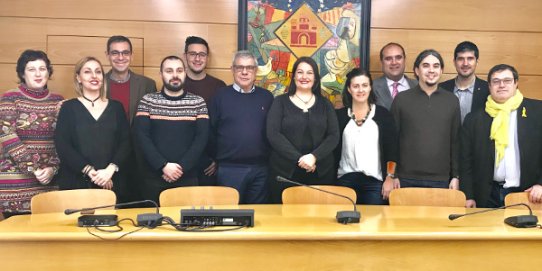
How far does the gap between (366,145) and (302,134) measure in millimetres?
418

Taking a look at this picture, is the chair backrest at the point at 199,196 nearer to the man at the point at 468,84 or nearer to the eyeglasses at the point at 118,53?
the eyeglasses at the point at 118,53

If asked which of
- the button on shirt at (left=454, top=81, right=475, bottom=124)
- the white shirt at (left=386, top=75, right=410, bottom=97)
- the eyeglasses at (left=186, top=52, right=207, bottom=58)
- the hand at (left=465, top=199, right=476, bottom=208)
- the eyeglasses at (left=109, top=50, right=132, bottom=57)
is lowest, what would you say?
the hand at (left=465, top=199, right=476, bottom=208)

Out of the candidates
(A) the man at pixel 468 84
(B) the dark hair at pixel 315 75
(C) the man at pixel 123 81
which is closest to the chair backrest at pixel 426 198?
(B) the dark hair at pixel 315 75

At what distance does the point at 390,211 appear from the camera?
252 cm

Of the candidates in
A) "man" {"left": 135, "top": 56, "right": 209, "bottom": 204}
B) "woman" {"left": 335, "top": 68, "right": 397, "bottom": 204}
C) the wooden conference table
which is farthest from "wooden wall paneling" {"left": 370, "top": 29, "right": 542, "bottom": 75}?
the wooden conference table

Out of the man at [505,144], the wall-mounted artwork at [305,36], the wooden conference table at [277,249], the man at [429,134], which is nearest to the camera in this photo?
the wooden conference table at [277,249]

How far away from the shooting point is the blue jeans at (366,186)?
10.9 ft

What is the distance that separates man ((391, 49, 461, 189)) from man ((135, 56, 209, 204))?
1340mm

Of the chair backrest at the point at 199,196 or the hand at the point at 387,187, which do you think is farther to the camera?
the hand at the point at 387,187

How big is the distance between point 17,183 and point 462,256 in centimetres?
265

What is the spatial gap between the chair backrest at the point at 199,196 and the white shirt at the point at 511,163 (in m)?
1.74

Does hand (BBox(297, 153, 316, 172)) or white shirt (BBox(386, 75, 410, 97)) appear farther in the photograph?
white shirt (BBox(386, 75, 410, 97))

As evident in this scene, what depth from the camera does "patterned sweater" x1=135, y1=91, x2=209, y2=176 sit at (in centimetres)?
328

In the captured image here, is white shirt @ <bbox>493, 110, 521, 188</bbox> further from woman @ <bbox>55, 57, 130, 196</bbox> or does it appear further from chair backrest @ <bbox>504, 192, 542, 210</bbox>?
woman @ <bbox>55, 57, 130, 196</bbox>
